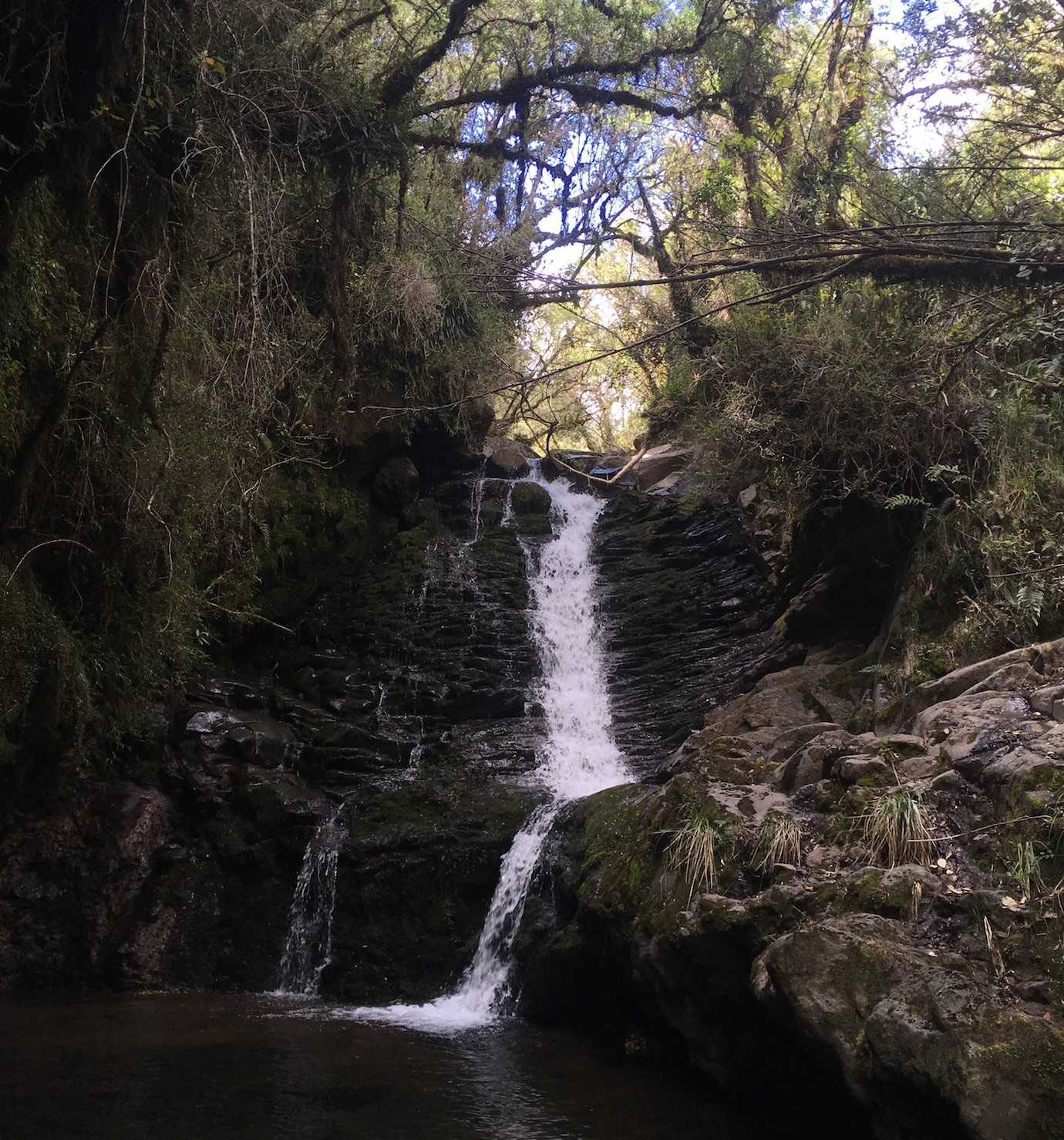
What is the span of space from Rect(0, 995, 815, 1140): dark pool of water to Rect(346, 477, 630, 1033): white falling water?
2.56 ft

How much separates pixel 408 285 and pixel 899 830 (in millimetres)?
10283

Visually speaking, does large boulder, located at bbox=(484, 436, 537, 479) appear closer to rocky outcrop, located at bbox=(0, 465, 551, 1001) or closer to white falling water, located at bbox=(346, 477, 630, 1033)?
white falling water, located at bbox=(346, 477, 630, 1033)

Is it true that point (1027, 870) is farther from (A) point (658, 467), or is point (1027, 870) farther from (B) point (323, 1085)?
(A) point (658, 467)

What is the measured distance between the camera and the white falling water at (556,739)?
819 centimetres

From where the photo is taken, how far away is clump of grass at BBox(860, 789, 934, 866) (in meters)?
4.98

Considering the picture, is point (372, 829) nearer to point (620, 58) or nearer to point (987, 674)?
point (987, 674)

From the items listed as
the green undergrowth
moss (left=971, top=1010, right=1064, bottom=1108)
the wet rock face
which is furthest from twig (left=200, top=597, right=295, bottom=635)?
moss (left=971, top=1010, right=1064, bottom=1108)

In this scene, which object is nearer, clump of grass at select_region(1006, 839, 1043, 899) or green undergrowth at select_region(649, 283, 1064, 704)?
clump of grass at select_region(1006, 839, 1043, 899)

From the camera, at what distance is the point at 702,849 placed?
5.83 m

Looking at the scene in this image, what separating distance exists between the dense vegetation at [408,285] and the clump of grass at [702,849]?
10.0 feet

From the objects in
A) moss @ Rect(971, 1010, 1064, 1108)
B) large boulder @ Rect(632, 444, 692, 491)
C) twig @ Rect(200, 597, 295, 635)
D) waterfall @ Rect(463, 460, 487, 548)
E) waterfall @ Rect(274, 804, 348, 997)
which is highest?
large boulder @ Rect(632, 444, 692, 491)

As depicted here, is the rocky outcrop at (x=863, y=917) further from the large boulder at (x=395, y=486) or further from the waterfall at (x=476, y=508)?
the large boulder at (x=395, y=486)

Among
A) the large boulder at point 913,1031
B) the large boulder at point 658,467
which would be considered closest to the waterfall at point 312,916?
the large boulder at point 913,1031

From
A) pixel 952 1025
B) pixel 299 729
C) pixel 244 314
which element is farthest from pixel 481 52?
pixel 952 1025
